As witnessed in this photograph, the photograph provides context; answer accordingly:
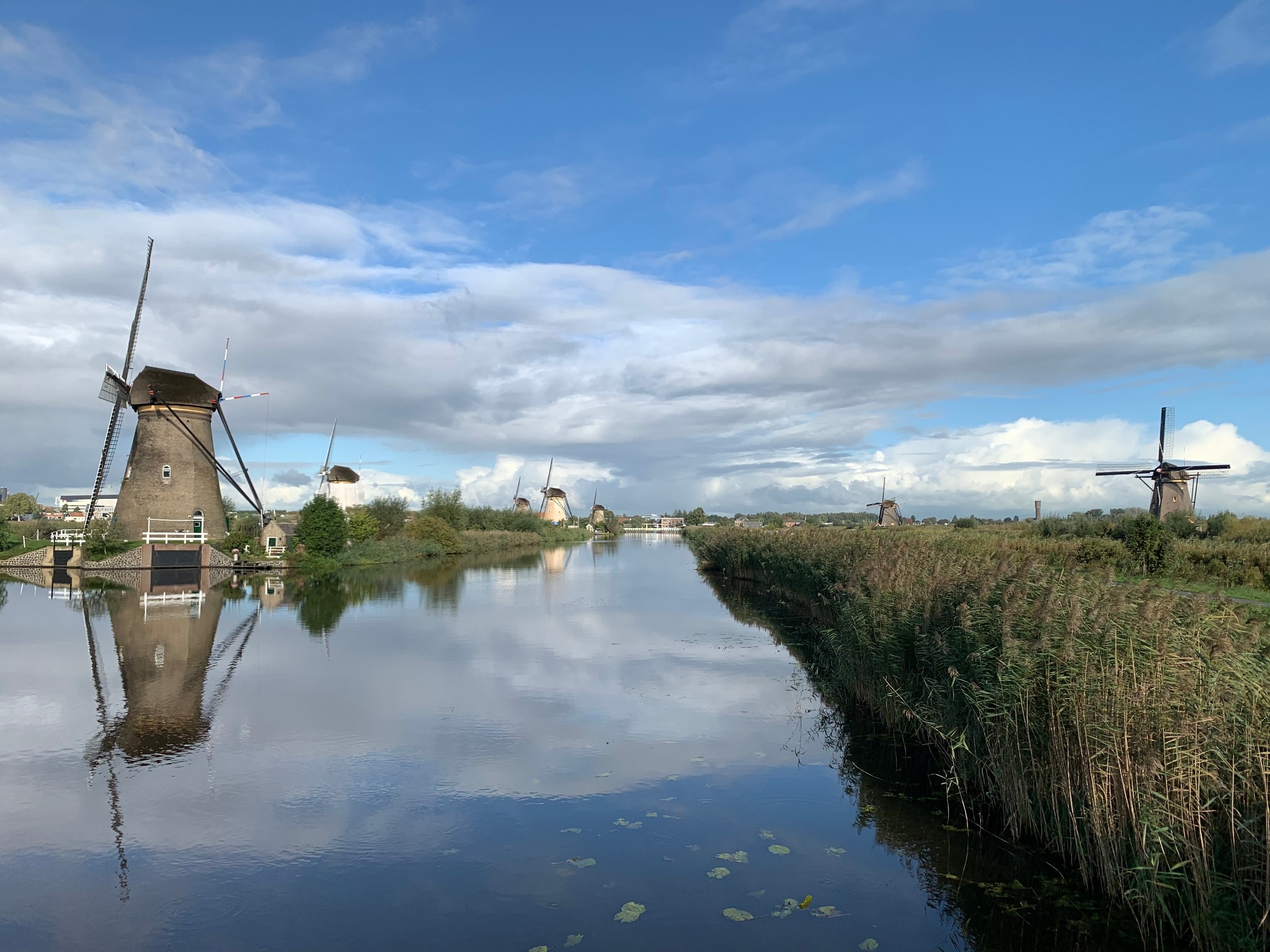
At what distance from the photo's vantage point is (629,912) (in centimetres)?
564

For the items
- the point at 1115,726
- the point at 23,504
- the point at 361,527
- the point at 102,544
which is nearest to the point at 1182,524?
the point at 1115,726

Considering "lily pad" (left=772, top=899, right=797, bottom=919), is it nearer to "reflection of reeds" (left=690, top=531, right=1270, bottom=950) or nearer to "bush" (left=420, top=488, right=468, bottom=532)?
"reflection of reeds" (left=690, top=531, right=1270, bottom=950)

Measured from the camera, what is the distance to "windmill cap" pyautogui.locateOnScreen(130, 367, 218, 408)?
3809 centimetres

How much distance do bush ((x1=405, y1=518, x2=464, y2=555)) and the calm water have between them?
39.4 m

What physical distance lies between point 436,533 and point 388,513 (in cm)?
439

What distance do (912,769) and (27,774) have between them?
916cm

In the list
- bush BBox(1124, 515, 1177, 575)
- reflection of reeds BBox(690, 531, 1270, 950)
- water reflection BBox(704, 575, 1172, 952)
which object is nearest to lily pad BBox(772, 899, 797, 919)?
water reflection BBox(704, 575, 1172, 952)

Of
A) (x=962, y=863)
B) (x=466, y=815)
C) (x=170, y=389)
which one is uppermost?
(x=170, y=389)

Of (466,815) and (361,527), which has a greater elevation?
(361,527)

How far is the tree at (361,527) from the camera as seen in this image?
156 feet

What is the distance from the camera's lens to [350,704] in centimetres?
1135

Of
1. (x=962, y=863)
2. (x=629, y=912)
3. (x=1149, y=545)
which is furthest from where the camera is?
(x=1149, y=545)

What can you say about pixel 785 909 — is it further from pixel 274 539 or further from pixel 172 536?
pixel 274 539

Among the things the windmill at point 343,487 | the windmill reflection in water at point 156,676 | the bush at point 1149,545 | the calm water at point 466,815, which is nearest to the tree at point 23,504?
the windmill at point 343,487
